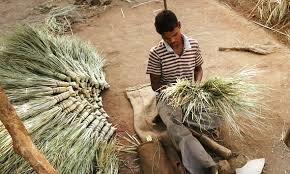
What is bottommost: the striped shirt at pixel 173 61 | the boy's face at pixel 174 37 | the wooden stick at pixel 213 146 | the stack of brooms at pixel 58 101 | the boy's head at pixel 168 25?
the wooden stick at pixel 213 146

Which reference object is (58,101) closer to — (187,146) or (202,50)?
(187,146)

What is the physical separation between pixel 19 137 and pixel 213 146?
1326mm

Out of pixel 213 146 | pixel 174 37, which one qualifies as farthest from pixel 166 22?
pixel 213 146

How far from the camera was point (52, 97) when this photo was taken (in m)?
3.06

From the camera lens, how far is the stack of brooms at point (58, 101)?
105 inches

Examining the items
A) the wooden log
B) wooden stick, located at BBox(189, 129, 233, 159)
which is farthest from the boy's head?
the wooden log

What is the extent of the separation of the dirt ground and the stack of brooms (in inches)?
8.0

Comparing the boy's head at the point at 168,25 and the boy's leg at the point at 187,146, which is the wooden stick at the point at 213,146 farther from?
the boy's head at the point at 168,25

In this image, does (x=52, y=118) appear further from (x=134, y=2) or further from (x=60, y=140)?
(x=134, y=2)

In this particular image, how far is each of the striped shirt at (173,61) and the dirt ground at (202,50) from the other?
0.56 m

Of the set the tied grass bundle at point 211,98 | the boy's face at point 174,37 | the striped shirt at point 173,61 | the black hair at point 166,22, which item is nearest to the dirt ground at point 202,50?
the tied grass bundle at point 211,98

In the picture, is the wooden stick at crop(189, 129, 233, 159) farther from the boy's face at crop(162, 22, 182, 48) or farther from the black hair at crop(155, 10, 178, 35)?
the black hair at crop(155, 10, 178, 35)

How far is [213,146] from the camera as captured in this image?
276cm

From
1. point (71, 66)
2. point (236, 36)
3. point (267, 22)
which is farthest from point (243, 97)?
point (267, 22)
